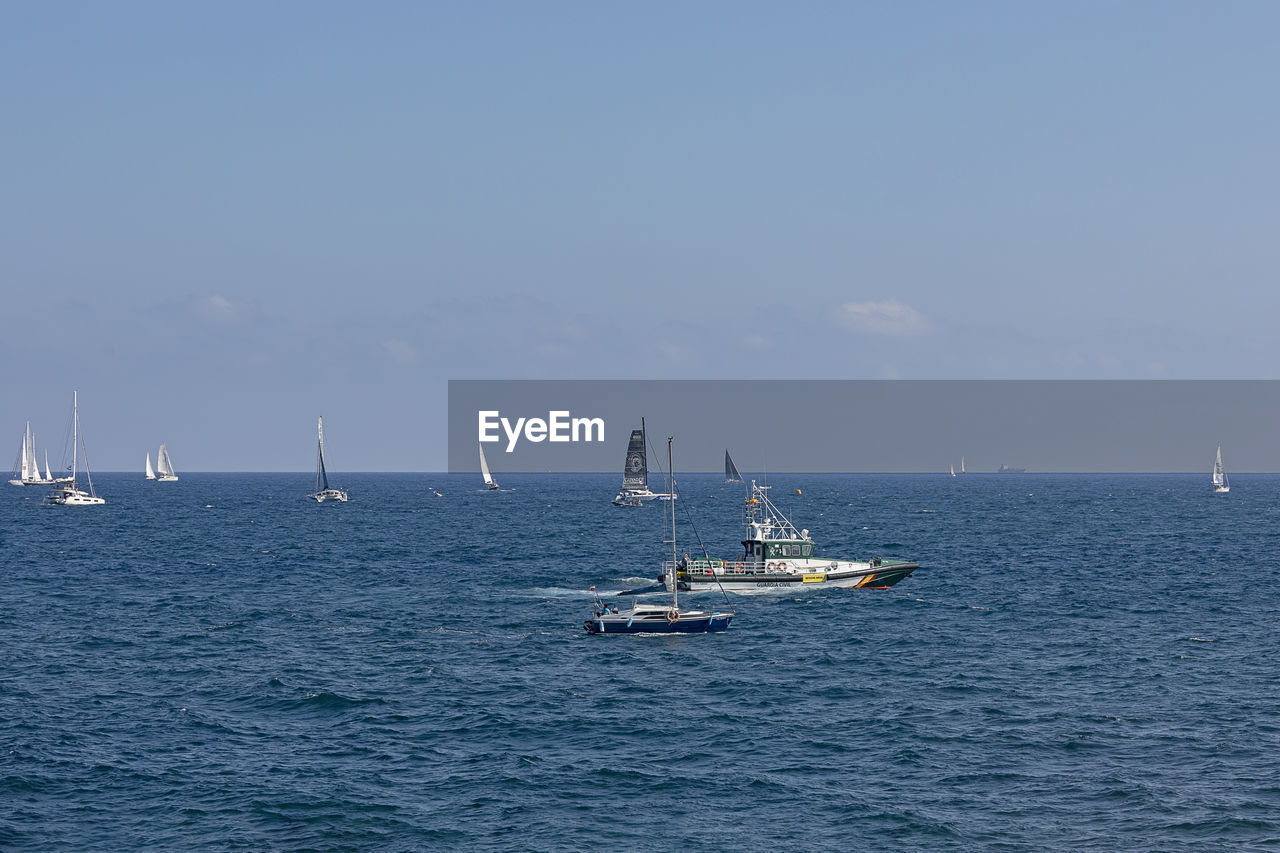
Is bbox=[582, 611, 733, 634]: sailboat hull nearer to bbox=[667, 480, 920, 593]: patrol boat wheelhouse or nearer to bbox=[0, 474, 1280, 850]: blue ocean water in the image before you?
bbox=[0, 474, 1280, 850]: blue ocean water

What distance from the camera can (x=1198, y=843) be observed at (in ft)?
122

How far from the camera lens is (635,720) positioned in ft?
177

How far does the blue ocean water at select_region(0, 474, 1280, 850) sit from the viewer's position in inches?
1561

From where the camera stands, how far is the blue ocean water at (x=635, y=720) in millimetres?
39656

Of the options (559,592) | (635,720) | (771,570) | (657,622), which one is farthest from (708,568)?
(635,720)

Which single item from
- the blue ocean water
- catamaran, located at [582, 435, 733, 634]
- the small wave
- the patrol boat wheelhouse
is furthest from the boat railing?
catamaran, located at [582, 435, 733, 634]

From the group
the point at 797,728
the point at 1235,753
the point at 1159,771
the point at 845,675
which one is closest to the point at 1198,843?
the point at 1159,771

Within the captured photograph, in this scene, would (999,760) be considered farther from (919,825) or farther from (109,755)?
(109,755)

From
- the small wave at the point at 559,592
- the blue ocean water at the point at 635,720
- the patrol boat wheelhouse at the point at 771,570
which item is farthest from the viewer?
the small wave at the point at 559,592

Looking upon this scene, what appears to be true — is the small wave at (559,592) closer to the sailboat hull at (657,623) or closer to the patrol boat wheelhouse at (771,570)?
the patrol boat wheelhouse at (771,570)

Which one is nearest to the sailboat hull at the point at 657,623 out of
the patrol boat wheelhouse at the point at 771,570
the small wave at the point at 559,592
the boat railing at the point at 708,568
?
the patrol boat wheelhouse at the point at 771,570

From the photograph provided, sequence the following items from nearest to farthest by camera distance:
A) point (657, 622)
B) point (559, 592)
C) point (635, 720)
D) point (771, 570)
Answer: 1. point (635, 720)
2. point (657, 622)
3. point (771, 570)
4. point (559, 592)

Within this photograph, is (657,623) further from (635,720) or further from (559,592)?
(559,592)

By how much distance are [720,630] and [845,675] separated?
14502 millimetres
